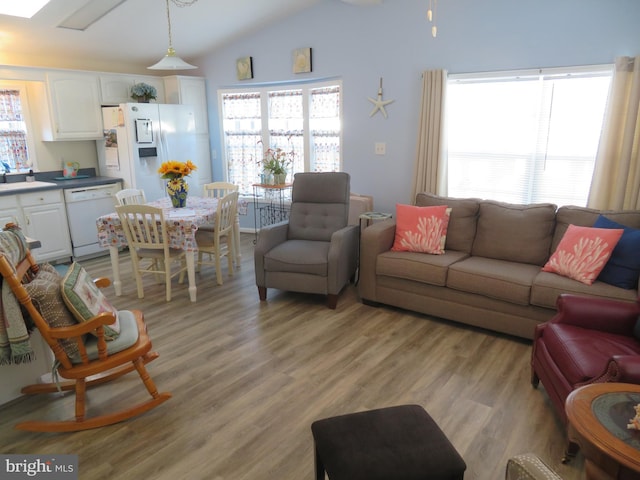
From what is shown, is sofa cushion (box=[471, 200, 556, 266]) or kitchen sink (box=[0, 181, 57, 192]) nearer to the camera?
sofa cushion (box=[471, 200, 556, 266])

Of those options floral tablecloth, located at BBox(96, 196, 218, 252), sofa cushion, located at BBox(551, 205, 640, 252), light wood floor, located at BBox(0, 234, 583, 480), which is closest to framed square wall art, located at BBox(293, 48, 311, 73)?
floral tablecloth, located at BBox(96, 196, 218, 252)

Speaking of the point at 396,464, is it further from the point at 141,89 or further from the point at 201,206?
the point at 141,89

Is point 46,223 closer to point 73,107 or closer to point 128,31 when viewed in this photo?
point 73,107

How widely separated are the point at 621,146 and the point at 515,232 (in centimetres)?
107

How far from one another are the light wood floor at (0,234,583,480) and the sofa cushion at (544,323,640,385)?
39 centimetres

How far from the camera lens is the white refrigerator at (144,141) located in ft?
17.5

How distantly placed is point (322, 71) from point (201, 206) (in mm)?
2229

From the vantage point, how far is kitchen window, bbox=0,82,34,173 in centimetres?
507

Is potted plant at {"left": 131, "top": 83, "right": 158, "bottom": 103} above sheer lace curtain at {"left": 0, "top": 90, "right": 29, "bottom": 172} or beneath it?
above

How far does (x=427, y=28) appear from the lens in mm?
4426

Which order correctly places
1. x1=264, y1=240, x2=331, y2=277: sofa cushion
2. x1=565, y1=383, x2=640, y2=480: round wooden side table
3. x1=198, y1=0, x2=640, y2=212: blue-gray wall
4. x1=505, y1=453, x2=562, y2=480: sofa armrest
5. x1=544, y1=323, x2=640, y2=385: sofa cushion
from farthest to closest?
x1=264, y1=240, x2=331, y2=277: sofa cushion, x1=198, y1=0, x2=640, y2=212: blue-gray wall, x1=544, y1=323, x2=640, y2=385: sofa cushion, x1=565, y1=383, x2=640, y2=480: round wooden side table, x1=505, y1=453, x2=562, y2=480: sofa armrest

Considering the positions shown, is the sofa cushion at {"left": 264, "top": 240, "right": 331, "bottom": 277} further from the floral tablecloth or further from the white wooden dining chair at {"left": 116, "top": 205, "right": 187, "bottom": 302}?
the white wooden dining chair at {"left": 116, "top": 205, "right": 187, "bottom": 302}

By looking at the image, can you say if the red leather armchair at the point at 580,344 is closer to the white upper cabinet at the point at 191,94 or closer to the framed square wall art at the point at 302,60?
the framed square wall art at the point at 302,60

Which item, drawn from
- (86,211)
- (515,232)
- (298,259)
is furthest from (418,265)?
(86,211)
